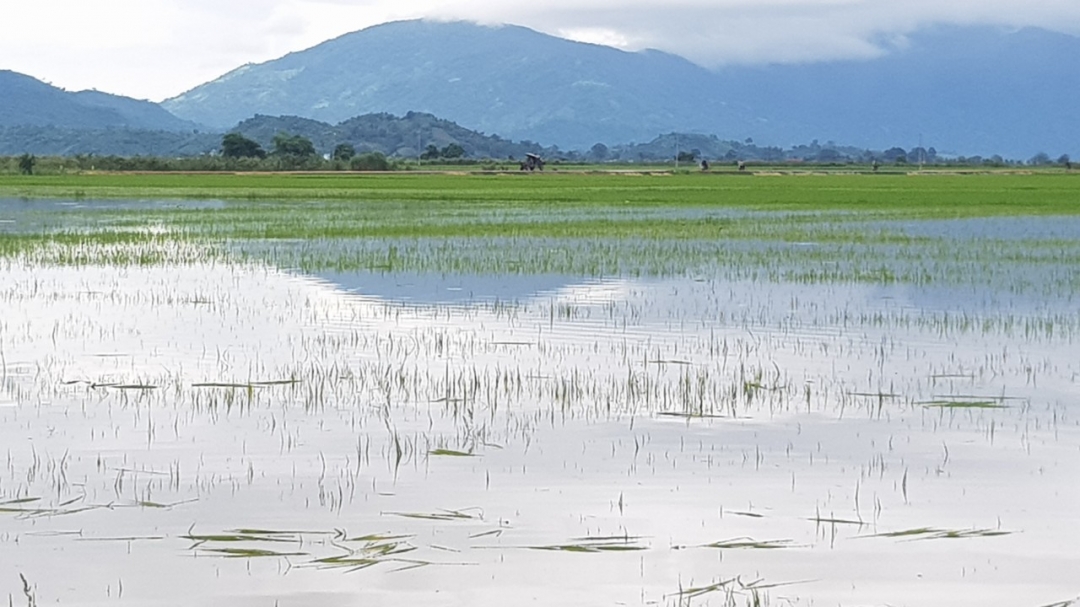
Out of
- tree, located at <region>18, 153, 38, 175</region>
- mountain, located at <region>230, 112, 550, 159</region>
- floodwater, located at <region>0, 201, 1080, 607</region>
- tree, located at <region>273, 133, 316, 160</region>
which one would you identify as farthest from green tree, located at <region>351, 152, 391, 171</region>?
mountain, located at <region>230, 112, 550, 159</region>

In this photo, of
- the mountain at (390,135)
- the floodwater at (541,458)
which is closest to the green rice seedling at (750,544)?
the floodwater at (541,458)

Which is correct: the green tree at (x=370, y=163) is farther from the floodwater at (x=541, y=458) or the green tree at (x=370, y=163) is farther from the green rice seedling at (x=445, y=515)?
the green rice seedling at (x=445, y=515)

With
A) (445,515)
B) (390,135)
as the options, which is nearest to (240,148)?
(390,135)

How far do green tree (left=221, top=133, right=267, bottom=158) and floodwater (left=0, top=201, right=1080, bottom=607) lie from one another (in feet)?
268

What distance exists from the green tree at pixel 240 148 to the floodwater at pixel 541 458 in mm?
81810

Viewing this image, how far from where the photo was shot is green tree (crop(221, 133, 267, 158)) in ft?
305

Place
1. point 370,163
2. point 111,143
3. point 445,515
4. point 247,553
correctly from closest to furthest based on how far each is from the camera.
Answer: point 247,553 → point 445,515 → point 370,163 → point 111,143

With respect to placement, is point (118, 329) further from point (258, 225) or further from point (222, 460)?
point (258, 225)

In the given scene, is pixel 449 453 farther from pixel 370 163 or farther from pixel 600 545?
pixel 370 163

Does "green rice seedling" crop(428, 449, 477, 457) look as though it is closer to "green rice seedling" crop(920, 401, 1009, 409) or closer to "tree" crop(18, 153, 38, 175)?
"green rice seedling" crop(920, 401, 1009, 409)

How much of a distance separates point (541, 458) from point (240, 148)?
8948 centimetres

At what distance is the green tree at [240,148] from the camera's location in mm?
92875

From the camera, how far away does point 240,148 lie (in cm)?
9375

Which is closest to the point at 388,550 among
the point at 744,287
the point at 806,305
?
the point at 806,305
